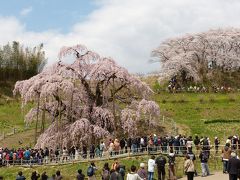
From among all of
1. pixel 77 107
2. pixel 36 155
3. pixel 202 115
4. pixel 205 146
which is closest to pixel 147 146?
pixel 205 146

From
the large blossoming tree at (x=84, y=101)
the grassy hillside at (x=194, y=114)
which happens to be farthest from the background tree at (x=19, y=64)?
the large blossoming tree at (x=84, y=101)

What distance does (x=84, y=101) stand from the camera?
136 feet

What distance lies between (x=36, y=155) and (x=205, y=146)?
44.5 feet

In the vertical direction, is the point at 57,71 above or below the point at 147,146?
above

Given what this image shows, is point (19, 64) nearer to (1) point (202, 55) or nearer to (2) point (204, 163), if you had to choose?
(1) point (202, 55)

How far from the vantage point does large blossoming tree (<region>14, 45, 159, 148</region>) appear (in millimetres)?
38656

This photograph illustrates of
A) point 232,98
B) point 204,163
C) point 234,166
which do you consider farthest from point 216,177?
point 232,98

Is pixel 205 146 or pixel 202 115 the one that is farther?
pixel 202 115

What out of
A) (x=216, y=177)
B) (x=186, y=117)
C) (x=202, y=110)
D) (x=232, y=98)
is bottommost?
(x=216, y=177)

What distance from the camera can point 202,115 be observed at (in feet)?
177

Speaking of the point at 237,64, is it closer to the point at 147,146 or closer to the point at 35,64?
the point at 35,64

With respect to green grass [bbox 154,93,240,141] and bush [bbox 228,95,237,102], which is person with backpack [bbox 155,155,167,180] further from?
bush [bbox 228,95,237,102]

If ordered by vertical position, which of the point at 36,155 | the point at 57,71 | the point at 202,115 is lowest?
the point at 36,155

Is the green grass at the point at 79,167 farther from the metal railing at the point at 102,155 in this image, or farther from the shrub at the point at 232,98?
the shrub at the point at 232,98
